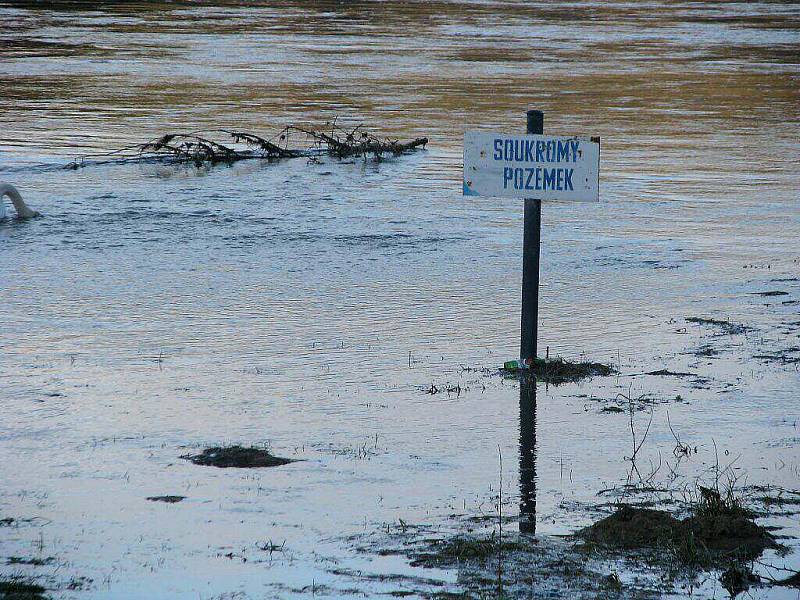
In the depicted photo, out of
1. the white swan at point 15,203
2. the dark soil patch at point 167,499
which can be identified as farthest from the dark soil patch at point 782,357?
Answer: the white swan at point 15,203

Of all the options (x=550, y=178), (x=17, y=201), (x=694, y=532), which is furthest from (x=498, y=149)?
(x=17, y=201)

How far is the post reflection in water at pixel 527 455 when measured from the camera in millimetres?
5633

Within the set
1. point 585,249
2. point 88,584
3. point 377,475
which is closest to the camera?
point 88,584

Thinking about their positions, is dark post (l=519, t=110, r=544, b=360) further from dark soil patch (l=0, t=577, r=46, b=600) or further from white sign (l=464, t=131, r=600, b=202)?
dark soil patch (l=0, t=577, r=46, b=600)

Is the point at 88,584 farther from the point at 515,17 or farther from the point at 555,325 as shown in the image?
the point at 515,17

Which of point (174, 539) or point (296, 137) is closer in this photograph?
point (174, 539)

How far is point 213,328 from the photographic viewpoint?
8938 mm

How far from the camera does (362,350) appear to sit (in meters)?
8.38

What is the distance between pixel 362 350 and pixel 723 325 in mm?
2365

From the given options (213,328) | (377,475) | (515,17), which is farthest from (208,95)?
(515,17)

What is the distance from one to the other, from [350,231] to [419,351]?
421 centimetres

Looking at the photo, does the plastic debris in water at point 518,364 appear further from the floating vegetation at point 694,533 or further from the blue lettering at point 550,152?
the floating vegetation at point 694,533

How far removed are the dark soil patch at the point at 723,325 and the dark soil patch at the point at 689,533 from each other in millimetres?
3489

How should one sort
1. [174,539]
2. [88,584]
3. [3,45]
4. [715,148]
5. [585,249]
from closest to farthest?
1. [88,584]
2. [174,539]
3. [585,249]
4. [715,148]
5. [3,45]
